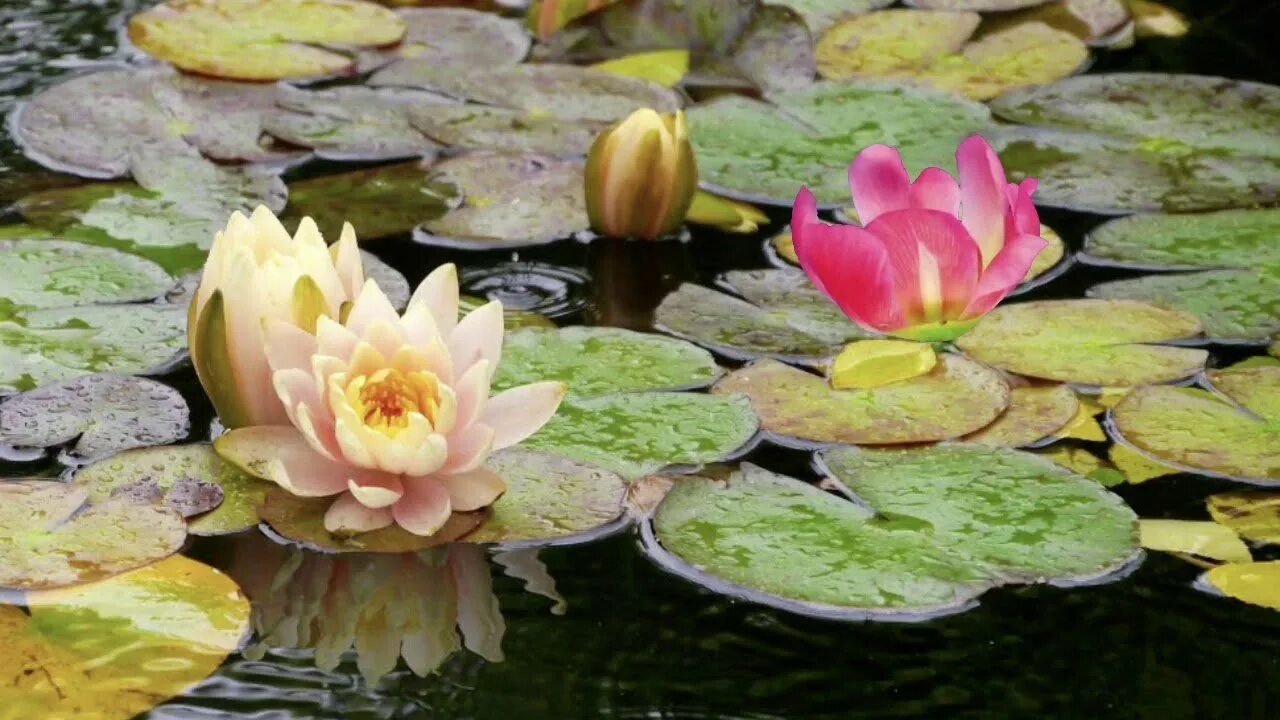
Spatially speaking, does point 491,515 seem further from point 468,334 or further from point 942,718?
point 942,718

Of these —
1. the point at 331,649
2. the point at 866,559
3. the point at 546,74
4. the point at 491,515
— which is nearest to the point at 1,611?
the point at 331,649

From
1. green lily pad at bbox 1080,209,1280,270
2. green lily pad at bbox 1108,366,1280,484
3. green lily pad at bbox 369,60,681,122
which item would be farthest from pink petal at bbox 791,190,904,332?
green lily pad at bbox 369,60,681,122

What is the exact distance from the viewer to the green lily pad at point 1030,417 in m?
1.73

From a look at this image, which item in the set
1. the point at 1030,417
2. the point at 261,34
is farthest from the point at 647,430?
the point at 261,34

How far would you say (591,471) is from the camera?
1613 millimetres

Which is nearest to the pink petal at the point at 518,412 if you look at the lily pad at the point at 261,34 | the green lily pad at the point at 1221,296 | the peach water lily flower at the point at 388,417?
the peach water lily flower at the point at 388,417

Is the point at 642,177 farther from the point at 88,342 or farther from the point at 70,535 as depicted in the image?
the point at 70,535

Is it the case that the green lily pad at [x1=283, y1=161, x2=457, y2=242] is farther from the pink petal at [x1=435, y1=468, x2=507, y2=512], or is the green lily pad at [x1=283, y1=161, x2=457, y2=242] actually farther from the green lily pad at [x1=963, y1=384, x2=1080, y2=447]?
the green lily pad at [x1=963, y1=384, x2=1080, y2=447]

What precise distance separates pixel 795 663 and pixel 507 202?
1.04m

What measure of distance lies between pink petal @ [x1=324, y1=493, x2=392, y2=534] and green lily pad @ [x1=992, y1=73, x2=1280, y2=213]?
1154 mm

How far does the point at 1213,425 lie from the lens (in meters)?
1.75

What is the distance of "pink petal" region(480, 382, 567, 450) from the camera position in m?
1.56

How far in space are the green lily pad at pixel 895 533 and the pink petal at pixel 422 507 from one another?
7.2 inches

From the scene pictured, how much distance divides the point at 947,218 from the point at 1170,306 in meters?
0.44
